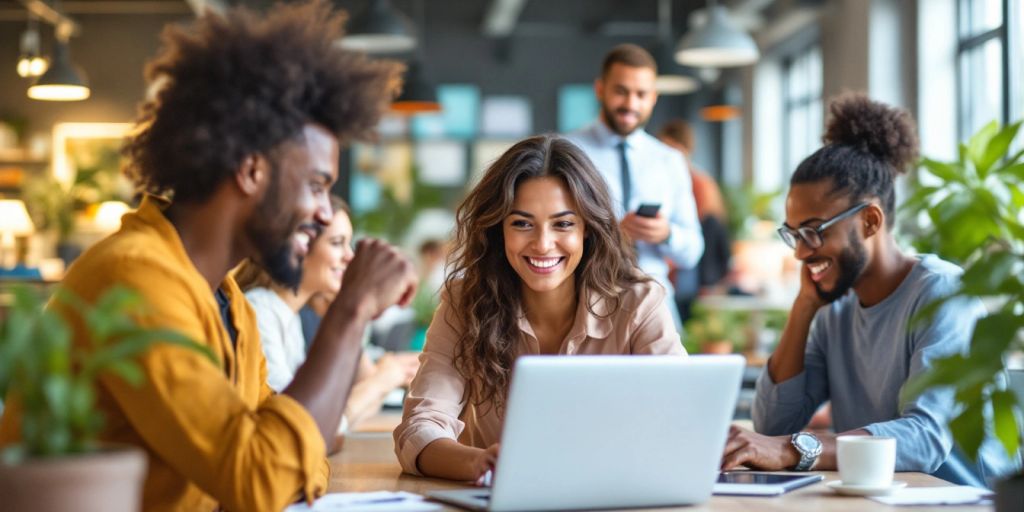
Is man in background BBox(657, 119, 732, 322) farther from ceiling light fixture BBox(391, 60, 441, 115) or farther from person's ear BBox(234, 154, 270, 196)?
person's ear BBox(234, 154, 270, 196)

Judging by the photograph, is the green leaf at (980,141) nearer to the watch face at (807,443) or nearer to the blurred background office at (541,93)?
the watch face at (807,443)

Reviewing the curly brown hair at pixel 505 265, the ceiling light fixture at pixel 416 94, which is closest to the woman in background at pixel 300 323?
the curly brown hair at pixel 505 265

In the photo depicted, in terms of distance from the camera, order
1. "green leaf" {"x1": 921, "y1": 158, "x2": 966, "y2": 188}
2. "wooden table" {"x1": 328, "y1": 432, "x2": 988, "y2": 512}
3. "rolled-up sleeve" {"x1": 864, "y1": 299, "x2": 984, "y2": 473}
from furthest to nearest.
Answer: "green leaf" {"x1": 921, "y1": 158, "x2": 966, "y2": 188}, "rolled-up sleeve" {"x1": 864, "y1": 299, "x2": 984, "y2": 473}, "wooden table" {"x1": 328, "y1": 432, "x2": 988, "y2": 512}

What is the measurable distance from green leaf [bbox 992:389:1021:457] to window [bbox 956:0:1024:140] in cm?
553

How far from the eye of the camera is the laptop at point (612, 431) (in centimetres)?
158

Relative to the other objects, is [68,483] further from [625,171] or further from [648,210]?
[625,171]

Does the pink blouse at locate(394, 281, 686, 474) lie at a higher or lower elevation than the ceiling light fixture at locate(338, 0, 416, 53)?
lower

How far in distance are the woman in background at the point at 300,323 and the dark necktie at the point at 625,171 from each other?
115 cm

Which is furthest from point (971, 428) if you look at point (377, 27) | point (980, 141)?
point (377, 27)

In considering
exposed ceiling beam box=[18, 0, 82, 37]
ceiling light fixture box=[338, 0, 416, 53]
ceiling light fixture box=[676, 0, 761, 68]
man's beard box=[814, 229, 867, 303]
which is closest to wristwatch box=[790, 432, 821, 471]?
man's beard box=[814, 229, 867, 303]

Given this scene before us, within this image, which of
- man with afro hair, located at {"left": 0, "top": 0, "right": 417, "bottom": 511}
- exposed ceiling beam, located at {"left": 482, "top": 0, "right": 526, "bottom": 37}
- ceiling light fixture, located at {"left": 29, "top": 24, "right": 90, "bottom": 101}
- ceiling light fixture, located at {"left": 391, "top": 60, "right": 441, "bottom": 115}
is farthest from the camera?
exposed ceiling beam, located at {"left": 482, "top": 0, "right": 526, "bottom": 37}

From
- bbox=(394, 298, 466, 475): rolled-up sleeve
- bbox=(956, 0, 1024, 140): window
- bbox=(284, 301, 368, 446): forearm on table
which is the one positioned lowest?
bbox=(394, 298, 466, 475): rolled-up sleeve

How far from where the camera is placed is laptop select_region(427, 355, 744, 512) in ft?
5.18

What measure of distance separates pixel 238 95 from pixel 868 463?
1.07 meters
